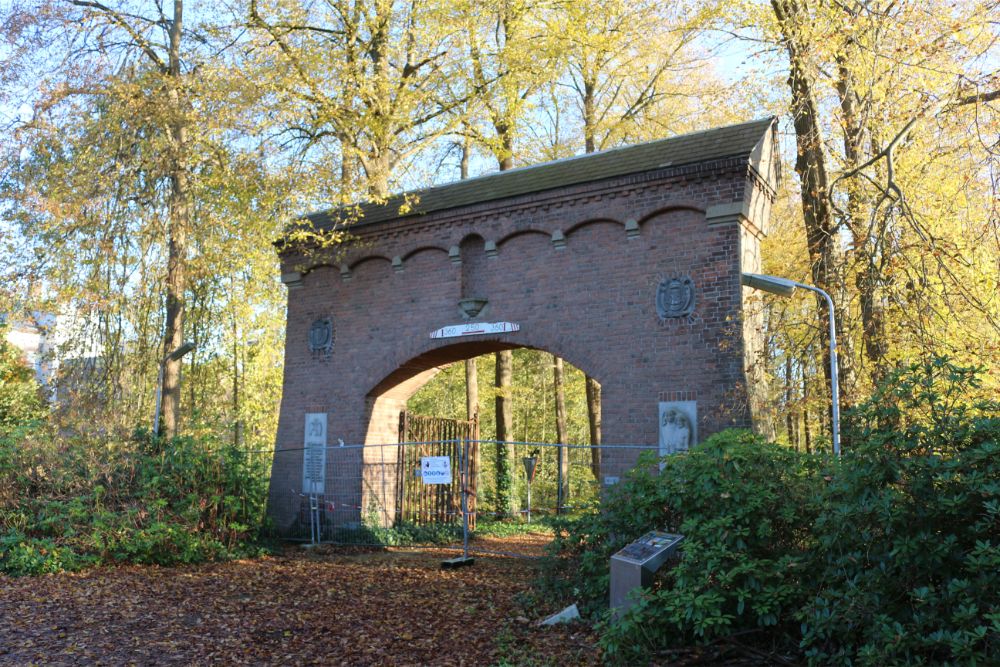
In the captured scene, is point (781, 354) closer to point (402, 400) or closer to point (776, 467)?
A: point (776, 467)

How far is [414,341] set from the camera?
1401 cm

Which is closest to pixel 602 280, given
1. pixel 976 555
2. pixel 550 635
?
pixel 550 635

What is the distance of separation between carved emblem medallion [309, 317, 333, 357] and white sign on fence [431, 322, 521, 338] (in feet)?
7.92

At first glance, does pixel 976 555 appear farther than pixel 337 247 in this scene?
No

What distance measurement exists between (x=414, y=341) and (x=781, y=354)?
6110 millimetres

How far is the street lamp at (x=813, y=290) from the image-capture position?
9.17 m

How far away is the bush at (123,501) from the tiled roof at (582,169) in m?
5.11

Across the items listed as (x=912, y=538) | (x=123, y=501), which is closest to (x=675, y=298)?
(x=912, y=538)

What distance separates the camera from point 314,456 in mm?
14727

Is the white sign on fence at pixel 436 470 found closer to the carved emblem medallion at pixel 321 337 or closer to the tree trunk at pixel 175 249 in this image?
the carved emblem medallion at pixel 321 337

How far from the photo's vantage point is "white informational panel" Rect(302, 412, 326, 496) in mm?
14562

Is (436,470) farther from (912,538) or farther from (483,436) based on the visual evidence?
(483,436)

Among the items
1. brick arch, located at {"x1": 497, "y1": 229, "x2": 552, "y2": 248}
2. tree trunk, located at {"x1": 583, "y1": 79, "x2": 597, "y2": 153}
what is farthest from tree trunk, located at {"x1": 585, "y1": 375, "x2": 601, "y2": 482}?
brick arch, located at {"x1": 497, "y1": 229, "x2": 552, "y2": 248}

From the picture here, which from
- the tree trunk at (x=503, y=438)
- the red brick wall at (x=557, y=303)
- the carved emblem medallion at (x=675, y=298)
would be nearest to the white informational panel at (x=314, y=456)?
the red brick wall at (x=557, y=303)
